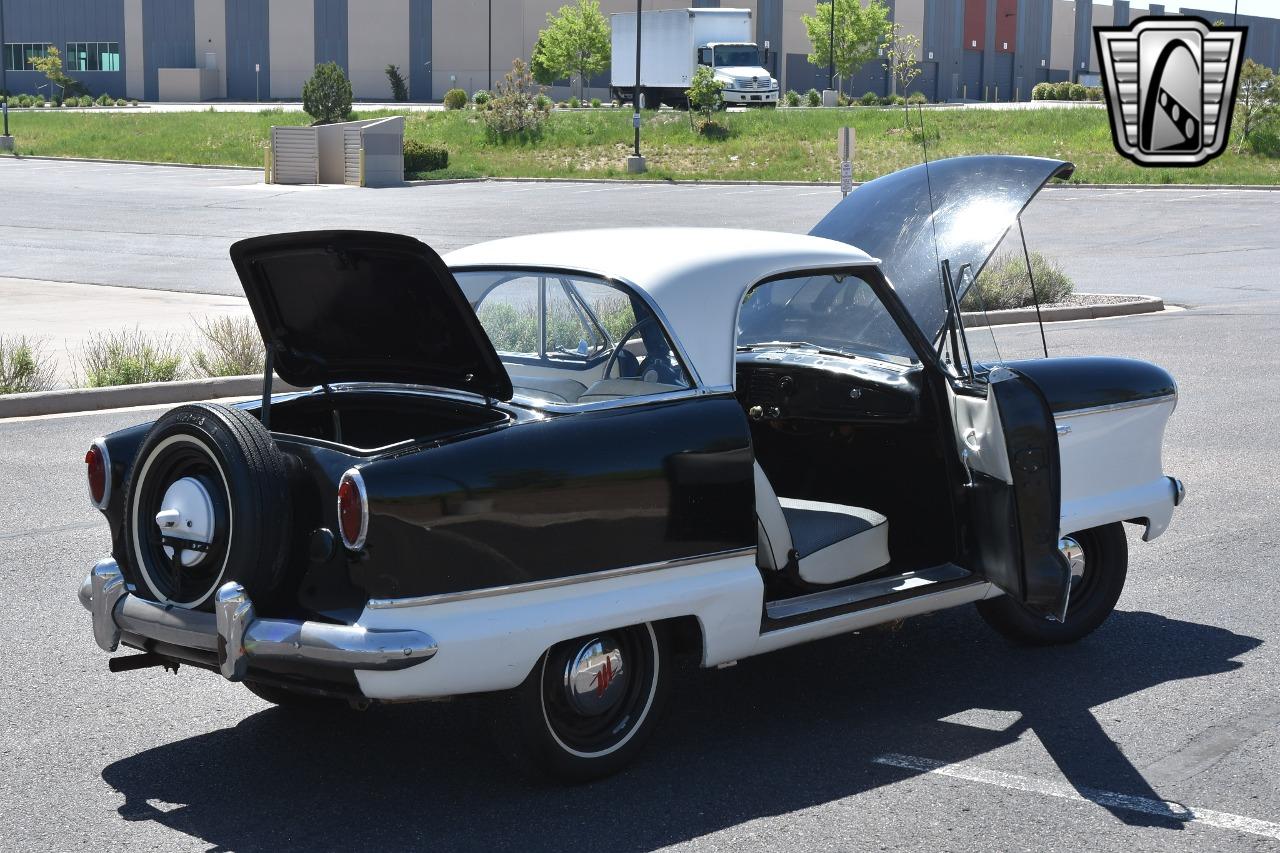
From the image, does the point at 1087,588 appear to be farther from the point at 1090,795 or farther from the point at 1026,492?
the point at 1090,795

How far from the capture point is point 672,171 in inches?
1807

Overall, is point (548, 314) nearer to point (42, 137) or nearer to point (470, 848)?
point (470, 848)

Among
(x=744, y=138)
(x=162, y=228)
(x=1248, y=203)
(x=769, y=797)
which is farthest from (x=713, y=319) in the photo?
(x=744, y=138)

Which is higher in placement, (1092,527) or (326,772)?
(1092,527)

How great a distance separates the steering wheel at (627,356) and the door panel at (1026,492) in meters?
1.24

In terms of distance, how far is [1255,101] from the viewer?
48.6 m

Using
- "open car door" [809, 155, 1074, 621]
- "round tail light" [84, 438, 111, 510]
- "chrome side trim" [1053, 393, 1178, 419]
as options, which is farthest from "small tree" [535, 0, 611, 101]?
"round tail light" [84, 438, 111, 510]

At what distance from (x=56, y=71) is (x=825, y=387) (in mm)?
92452

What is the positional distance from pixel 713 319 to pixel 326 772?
75.4 inches

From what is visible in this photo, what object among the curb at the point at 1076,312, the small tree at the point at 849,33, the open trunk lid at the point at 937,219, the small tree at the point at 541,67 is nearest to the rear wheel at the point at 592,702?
the open trunk lid at the point at 937,219

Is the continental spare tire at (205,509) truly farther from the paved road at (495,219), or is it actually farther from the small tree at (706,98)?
the small tree at (706,98)

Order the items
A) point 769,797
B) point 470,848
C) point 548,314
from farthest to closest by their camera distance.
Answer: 1. point 548,314
2. point 769,797
3. point 470,848

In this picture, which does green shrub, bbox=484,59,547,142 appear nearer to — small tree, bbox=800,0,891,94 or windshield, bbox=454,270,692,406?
small tree, bbox=800,0,891,94

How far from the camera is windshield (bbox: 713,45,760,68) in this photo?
64.1 metres
